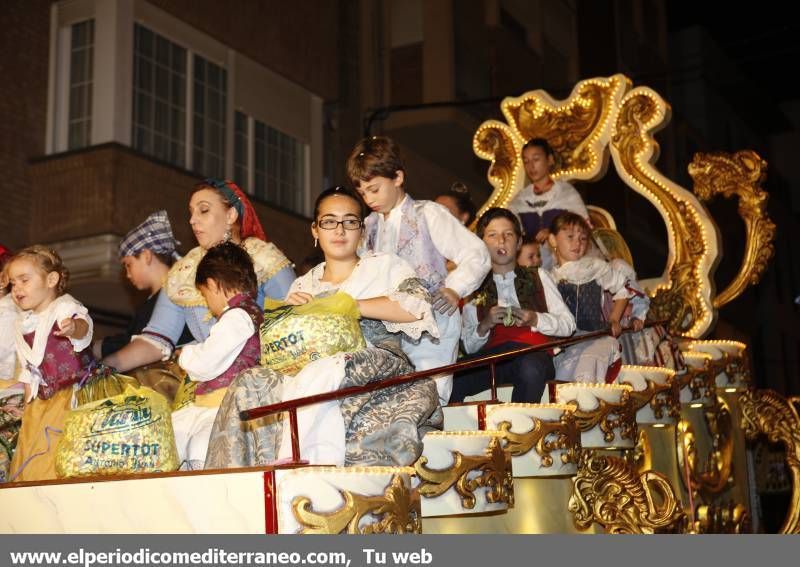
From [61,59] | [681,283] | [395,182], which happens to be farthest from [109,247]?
[395,182]

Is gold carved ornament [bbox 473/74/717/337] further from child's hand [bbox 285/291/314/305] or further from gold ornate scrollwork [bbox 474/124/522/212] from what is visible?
child's hand [bbox 285/291/314/305]

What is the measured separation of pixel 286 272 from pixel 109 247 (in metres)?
6.47

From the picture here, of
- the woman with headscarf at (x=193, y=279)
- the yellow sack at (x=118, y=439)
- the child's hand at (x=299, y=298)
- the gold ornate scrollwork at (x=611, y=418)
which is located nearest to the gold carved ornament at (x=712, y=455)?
the gold ornate scrollwork at (x=611, y=418)

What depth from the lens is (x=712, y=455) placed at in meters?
7.33

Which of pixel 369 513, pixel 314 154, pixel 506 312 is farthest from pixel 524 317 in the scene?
pixel 314 154

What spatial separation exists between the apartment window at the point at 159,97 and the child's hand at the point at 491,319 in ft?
24.5

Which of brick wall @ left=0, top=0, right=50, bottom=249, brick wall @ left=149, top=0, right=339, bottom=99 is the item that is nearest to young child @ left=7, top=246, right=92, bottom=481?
brick wall @ left=0, top=0, right=50, bottom=249

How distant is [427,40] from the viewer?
17.0 metres

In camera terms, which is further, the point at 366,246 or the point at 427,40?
the point at 427,40

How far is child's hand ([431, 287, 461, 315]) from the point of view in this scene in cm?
496

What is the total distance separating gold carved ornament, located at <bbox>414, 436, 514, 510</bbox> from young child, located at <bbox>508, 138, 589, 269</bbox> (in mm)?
3773

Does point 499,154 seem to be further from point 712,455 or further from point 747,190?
point 712,455

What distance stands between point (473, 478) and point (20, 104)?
8.96m
